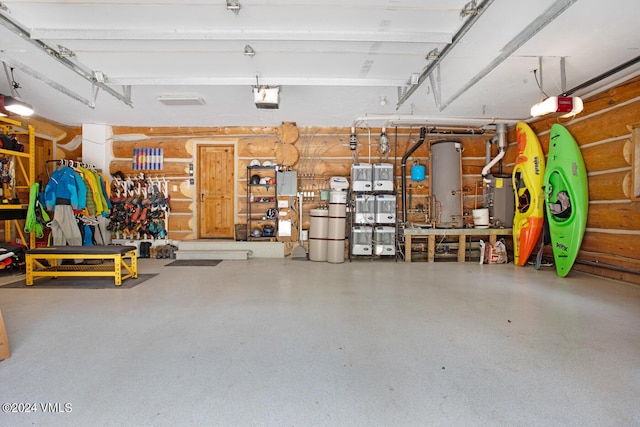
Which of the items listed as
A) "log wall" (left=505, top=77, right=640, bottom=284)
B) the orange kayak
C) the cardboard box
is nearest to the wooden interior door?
the cardboard box

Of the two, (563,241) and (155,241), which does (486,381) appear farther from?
(155,241)

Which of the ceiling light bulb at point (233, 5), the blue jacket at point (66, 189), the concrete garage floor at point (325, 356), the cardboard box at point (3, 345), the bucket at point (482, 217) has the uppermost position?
the ceiling light bulb at point (233, 5)

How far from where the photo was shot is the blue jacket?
229 inches

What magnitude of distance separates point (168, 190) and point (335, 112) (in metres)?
4.42

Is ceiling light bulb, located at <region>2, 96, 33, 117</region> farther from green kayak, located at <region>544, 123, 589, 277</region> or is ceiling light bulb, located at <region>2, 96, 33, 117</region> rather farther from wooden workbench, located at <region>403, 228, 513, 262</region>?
green kayak, located at <region>544, 123, 589, 277</region>

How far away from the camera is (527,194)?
6.09 m

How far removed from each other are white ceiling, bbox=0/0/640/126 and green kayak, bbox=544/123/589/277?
1.01 metres

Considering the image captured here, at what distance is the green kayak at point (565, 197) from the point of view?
516 centimetres

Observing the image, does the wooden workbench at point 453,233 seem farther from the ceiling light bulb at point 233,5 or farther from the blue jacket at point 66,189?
the blue jacket at point 66,189

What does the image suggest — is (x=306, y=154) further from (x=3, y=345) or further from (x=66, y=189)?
(x=3, y=345)

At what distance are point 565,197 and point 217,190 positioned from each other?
743cm

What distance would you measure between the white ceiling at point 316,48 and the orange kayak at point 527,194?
82 centimetres

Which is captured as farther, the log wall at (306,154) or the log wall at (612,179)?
the log wall at (306,154)

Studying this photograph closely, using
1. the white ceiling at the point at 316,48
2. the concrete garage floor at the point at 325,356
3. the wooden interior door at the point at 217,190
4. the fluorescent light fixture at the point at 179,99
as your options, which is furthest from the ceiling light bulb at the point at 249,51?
the wooden interior door at the point at 217,190
